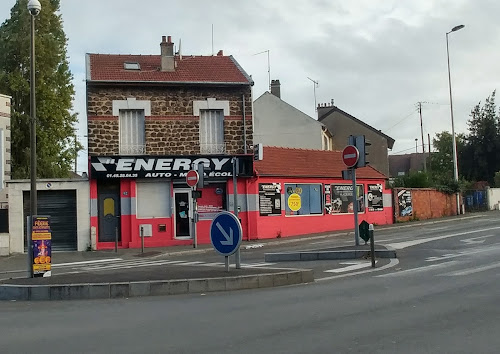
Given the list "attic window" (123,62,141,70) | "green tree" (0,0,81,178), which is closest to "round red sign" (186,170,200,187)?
"attic window" (123,62,141,70)

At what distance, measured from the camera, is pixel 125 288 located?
1086 centimetres

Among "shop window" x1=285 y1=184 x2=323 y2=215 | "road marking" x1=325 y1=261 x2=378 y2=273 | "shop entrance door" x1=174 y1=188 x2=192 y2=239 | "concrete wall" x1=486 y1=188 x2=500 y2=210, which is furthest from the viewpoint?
"concrete wall" x1=486 y1=188 x2=500 y2=210

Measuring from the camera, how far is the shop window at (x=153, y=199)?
2522cm

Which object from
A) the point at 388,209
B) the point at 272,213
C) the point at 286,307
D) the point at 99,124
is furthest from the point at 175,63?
the point at 286,307

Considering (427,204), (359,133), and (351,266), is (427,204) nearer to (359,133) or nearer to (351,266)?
(359,133)

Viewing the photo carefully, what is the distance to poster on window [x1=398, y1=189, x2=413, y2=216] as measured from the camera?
34844 millimetres

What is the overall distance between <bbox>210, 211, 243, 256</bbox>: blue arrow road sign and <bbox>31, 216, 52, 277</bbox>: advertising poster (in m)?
3.89

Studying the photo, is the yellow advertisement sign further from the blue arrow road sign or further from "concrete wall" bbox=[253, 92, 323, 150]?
the blue arrow road sign

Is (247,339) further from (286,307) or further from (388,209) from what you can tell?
(388,209)

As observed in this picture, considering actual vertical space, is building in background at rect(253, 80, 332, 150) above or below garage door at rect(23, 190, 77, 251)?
above

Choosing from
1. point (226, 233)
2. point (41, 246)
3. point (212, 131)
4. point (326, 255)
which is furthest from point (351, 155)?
Answer: point (212, 131)

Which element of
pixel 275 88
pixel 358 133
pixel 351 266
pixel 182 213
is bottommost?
pixel 351 266

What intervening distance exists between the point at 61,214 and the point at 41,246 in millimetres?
11935

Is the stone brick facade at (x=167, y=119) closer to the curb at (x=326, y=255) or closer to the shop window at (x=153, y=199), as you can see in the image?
the shop window at (x=153, y=199)
